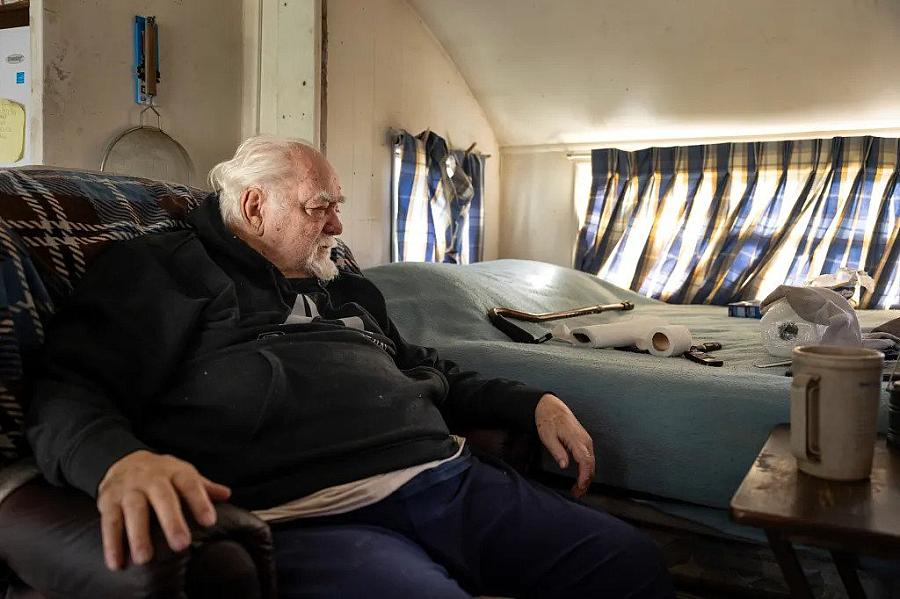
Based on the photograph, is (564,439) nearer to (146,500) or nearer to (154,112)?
(146,500)

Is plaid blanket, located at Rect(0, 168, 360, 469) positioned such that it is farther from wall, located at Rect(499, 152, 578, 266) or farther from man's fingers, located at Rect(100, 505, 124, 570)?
wall, located at Rect(499, 152, 578, 266)

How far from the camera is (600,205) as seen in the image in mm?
3764

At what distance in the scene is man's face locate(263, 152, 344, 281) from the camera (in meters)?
1.34

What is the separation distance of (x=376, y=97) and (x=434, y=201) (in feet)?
1.76

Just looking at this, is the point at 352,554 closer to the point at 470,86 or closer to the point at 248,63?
the point at 248,63

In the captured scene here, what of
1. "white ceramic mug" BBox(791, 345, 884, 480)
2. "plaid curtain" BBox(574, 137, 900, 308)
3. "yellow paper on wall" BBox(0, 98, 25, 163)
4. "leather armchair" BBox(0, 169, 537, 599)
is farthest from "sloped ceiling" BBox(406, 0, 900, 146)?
"white ceramic mug" BBox(791, 345, 884, 480)

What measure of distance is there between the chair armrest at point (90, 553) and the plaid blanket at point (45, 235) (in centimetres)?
15

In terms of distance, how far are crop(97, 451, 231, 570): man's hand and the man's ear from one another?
2.09 ft

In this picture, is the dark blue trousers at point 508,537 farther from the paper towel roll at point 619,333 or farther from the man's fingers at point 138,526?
the paper towel roll at point 619,333

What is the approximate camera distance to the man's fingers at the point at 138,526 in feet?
2.15

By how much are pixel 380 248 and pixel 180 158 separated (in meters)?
0.99

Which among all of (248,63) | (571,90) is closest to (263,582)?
(248,63)

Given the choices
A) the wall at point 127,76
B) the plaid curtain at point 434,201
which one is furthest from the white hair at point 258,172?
the plaid curtain at point 434,201

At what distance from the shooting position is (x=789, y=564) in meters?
0.80
